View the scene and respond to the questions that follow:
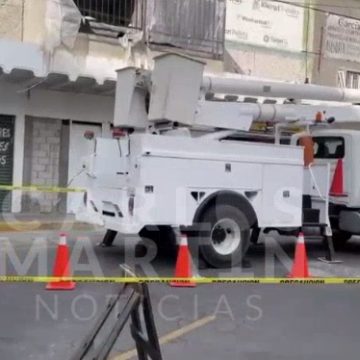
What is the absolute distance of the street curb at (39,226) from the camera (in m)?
14.6

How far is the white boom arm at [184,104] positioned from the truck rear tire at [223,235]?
55.2 inches

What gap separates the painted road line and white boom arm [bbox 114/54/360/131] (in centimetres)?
386

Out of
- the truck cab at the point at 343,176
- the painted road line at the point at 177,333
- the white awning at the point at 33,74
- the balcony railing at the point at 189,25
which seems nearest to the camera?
the painted road line at the point at 177,333

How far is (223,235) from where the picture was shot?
403 inches

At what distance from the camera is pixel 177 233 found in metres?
9.90

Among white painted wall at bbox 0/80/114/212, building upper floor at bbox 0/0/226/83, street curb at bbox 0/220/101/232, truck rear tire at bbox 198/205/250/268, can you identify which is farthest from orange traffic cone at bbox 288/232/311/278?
white painted wall at bbox 0/80/114/212

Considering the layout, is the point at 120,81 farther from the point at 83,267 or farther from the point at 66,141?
the point at 66,141

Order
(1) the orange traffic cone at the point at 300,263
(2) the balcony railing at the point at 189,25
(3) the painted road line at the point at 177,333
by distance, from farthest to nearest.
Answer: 1. (2) the balcony railing at the point at 189,25
2. (1) the orange traffic cone at the point at 300,263
3. (3) the painted road line at the point at 177,333

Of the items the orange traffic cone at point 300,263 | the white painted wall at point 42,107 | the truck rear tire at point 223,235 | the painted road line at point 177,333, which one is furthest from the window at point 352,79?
the painted road line at point 177,333

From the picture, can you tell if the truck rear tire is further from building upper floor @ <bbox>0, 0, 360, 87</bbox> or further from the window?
the window

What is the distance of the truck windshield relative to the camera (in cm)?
1175

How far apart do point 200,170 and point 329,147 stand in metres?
3.22

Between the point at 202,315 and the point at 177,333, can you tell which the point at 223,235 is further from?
the point at 177,333

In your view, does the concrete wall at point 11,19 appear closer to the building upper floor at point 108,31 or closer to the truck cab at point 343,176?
the building upper floor at point 108,31
